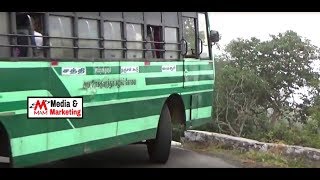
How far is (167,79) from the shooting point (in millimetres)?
7758

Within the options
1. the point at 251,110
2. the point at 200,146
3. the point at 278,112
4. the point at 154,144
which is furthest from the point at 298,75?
the point at 154,144

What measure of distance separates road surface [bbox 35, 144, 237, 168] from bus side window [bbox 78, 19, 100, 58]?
1905mm

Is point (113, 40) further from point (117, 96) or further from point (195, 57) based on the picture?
point (195, 57)

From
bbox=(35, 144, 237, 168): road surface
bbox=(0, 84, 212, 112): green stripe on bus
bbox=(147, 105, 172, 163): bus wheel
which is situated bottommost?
bbox=(35, 144, 237, 168): road surface

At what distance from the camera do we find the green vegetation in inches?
760

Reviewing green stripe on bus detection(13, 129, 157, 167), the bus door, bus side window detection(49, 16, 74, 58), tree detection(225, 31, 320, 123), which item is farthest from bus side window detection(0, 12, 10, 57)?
tree detection(225, 31, 320, 123)

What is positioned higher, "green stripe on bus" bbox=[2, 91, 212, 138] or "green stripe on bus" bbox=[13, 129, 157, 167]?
"green stripe on bus" bbox=[2, 91, 212, 138]

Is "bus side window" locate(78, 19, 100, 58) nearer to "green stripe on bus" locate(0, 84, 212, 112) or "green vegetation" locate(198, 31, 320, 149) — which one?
"green stripe on bus" locate(0, 84, 212, 112)

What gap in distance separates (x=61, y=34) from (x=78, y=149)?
53.0 inches

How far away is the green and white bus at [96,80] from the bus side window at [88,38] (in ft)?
0.04

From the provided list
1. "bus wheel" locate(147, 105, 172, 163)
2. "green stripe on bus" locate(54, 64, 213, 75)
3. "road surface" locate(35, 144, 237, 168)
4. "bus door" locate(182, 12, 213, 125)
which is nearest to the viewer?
"green stripe on bus" locate(54, 64, 213, 75)

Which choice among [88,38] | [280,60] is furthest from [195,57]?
[280,60]
